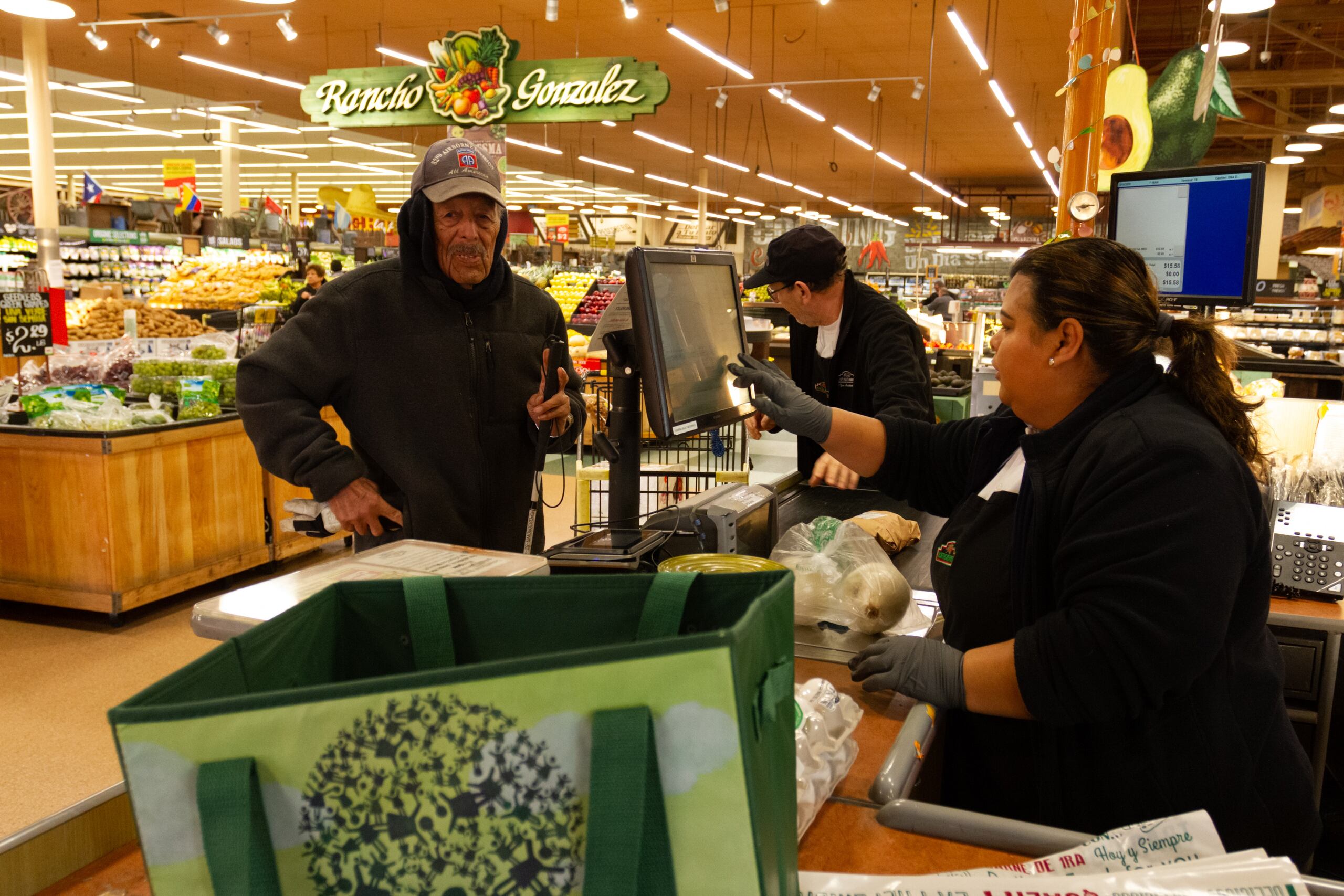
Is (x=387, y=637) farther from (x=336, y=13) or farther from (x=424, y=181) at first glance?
(x=336, y=13)

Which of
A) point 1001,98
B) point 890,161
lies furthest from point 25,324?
point 890,161

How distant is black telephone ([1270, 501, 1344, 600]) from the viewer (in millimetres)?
2383

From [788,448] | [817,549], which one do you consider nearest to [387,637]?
[817,549]

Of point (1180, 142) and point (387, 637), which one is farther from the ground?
point (1180, 142)

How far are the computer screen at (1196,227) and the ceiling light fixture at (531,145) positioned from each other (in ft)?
33.7

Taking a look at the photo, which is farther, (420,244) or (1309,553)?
(1309,553)

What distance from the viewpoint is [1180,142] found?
4406 mm

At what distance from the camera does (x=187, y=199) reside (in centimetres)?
1460

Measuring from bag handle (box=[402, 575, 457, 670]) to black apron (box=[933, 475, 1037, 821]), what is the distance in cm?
93

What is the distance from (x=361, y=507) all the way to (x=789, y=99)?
11295mm

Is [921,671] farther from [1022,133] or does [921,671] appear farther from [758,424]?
[1022,133]

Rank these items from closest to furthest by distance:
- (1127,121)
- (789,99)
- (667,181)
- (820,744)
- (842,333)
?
(820,744) < (842,333) < (1127,121) < (789,99) < (667,181)

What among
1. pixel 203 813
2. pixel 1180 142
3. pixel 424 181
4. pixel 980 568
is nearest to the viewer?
pixel 203 813

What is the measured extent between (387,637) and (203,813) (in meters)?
0.31
